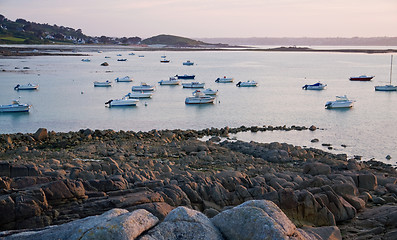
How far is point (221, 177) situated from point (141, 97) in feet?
136

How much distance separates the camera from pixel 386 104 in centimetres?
5175

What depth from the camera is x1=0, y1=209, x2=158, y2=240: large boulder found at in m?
6.03

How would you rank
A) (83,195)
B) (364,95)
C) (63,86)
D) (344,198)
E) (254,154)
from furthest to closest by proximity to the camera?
1. (63,86)
2. (364,95)
3. (254,154)
4. (344,198)
5. (83,195)

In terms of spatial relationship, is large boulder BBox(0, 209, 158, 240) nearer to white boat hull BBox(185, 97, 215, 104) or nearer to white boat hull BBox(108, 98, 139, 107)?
white boat hull BBox(108, 98, 139, 107)

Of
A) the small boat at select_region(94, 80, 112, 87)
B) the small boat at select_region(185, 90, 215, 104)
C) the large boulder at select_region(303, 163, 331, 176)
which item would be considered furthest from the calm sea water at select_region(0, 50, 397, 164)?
the large boulder at select_region(303, 163, 331, 176)

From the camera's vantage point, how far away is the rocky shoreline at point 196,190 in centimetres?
860

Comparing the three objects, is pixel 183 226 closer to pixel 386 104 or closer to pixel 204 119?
pixel 204 119

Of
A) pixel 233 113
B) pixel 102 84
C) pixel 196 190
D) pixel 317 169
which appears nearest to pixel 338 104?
pixel 233 113

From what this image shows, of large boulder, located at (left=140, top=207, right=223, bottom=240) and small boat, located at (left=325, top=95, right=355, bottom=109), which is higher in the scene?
large boulder, located at (left=140, top=207, right=223, bottom=240)

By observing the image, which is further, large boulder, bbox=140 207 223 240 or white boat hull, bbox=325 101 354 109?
white boat hull, bbox=325 101 354 109

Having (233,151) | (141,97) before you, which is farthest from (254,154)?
(141,97)

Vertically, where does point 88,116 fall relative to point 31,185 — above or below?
below

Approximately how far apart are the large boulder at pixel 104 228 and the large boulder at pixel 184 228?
18cm

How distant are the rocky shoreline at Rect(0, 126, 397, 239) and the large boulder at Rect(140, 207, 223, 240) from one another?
0.09 feet
